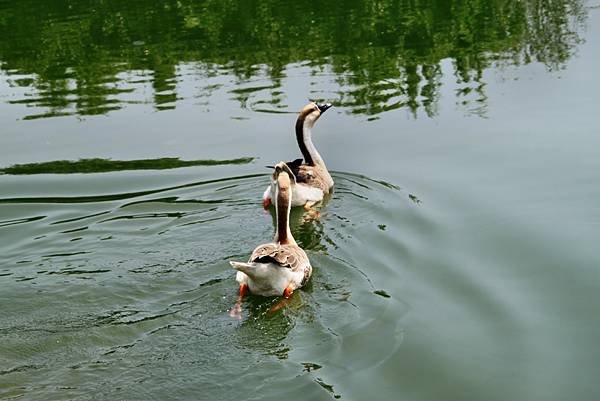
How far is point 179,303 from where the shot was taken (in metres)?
9.45

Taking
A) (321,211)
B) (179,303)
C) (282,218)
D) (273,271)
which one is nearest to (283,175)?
(282,218)

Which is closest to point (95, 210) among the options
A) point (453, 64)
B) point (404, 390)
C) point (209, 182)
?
point (209, 182)

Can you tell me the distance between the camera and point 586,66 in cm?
1844

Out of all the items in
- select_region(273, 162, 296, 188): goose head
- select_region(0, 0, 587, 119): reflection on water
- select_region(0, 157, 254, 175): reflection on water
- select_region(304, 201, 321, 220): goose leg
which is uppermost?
select_region(0, 0, 587, 119): reflection on water

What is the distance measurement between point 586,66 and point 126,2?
1466cm

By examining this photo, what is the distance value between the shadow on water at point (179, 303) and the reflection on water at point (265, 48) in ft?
18.0

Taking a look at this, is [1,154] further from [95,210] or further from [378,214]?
[378,214]

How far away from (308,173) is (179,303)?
4.58m

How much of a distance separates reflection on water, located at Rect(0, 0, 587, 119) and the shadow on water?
5498 mm

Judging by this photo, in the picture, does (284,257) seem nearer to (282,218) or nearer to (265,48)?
(282,218)

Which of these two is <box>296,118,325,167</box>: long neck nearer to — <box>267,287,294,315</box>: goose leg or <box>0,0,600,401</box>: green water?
<box>0,0,600,401</box>: green water

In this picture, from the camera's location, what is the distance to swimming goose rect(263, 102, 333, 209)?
519 inches

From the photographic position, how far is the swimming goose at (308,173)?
43.2 ft

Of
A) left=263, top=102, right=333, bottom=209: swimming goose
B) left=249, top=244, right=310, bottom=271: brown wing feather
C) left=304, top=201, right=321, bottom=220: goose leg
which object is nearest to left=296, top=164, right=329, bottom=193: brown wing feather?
left=263, top=102, right=333, bottom=209: swimming goose
